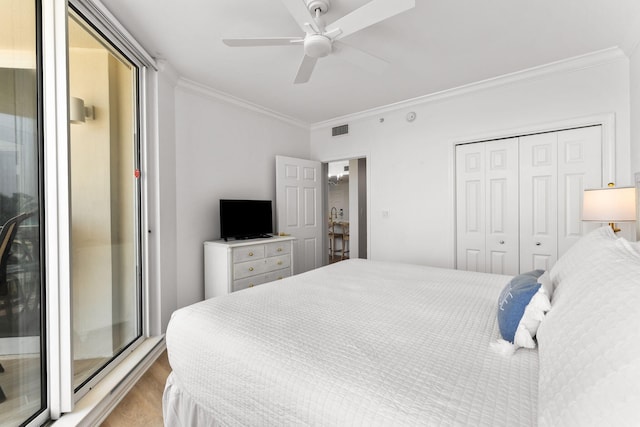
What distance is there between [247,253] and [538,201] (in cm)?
313

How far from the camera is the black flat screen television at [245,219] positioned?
321cm

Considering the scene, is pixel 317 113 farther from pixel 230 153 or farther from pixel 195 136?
pixel 195 136

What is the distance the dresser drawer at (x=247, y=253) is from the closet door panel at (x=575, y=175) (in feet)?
10.3

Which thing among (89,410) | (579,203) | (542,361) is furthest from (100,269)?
(579,203)

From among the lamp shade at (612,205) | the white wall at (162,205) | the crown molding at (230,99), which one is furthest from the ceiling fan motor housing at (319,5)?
the lamp shade at (612,205)

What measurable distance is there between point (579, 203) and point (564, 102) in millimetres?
991

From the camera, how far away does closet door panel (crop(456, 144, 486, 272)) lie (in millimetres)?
3182

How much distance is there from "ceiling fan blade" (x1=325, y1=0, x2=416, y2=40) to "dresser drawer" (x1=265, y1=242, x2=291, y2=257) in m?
2.33

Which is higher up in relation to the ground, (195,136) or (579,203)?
(195,136)

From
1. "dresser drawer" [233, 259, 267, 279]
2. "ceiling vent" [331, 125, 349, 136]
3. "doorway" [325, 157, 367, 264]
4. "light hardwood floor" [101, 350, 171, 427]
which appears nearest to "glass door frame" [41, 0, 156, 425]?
"light hardwood floor" [101, 350, 171, 427]

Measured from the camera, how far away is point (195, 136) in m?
3.13

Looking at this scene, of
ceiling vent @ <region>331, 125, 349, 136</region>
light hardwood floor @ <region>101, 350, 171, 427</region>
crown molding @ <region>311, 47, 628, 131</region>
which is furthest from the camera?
ceiling vent @ <region>331, 125, 349, 136</region>

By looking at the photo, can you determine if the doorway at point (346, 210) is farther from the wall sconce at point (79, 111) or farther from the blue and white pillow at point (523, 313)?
the blue and white pillow at point (523, 313)

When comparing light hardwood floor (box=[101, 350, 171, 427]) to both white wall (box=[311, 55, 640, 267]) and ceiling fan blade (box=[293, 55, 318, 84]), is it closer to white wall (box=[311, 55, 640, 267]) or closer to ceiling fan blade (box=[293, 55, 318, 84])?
ceiling fan blade (box=[293, 55, 318, 84])
